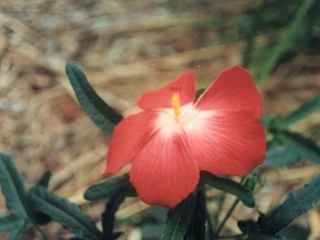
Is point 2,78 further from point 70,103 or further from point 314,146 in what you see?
point 314,146

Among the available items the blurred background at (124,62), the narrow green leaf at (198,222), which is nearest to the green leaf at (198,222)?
the narrow green leaf at (198,222)

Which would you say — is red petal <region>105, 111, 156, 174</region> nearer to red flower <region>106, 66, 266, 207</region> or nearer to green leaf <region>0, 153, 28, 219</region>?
red flower <region>106, 66, 266, 207</region>

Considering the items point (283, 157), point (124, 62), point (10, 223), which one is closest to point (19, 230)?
point (10, 223)

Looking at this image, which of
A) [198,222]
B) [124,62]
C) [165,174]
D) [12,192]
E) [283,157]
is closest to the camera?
[165,174]

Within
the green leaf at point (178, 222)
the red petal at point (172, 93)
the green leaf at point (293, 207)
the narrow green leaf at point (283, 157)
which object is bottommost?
the narrow green leaf at point (283, 157)

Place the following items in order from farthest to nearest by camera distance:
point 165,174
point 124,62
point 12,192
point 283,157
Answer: point 124,62 < point 283,157 < point 12,192 < point 165,174

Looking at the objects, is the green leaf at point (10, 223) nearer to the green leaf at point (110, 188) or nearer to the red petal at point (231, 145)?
the green leaf at point (110, 188)

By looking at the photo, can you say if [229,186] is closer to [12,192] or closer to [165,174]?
[165,174]

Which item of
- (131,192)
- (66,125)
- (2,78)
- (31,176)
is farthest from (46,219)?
(2,78)
